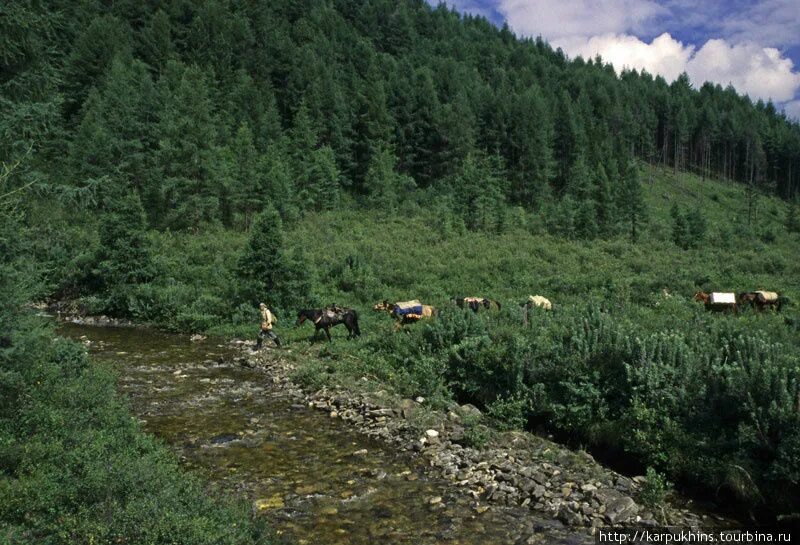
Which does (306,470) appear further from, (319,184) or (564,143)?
(564,143)

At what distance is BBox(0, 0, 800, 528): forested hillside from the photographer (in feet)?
31.7

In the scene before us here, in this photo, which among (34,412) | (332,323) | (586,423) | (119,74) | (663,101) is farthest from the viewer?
(663,101)

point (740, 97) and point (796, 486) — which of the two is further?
point (740, 97)

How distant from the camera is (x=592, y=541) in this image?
23.5 ft

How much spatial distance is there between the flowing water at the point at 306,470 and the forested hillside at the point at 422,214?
257 cm

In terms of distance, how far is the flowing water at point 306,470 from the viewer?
7.45 meters

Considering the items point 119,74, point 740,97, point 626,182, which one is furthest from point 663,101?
point 119,74

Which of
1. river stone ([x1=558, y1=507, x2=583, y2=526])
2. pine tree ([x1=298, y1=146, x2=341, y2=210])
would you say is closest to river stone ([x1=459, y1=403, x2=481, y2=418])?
river stone ([x1=558, y1=507, x2=583, y2=526])

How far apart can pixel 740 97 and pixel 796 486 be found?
179518mm

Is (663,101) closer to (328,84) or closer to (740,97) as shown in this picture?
(740,97)

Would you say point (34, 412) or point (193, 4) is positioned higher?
point (193, 4)

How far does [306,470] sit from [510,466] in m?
3.75

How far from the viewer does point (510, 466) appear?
30.3 feet

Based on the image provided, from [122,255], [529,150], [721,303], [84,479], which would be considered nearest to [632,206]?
[529,150]
